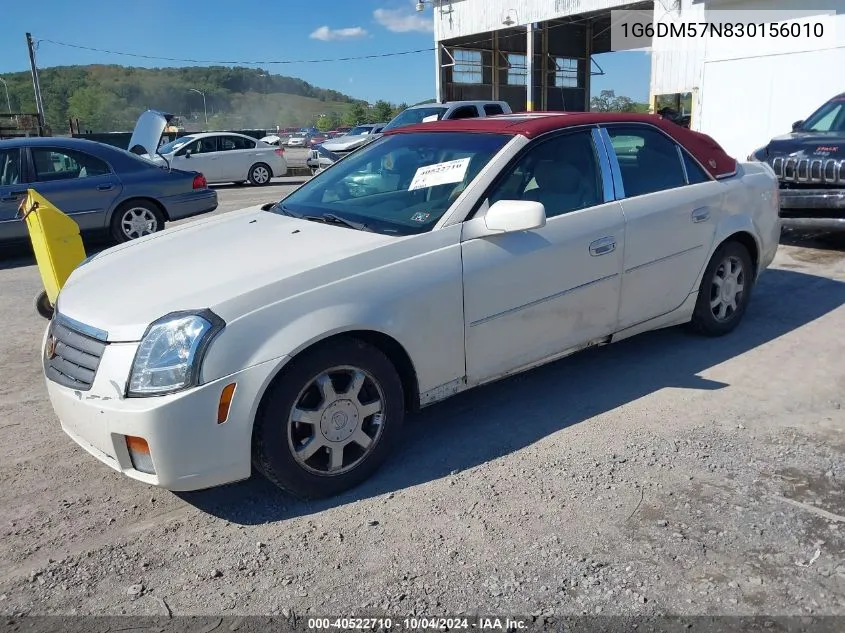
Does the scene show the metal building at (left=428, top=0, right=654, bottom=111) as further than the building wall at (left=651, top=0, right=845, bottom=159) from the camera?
Yes

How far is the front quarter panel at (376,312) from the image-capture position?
287 cm

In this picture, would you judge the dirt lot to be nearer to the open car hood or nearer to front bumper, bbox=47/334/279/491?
front bumper, bbox=47/334/279/491

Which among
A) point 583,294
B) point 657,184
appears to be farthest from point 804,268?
point 583,294

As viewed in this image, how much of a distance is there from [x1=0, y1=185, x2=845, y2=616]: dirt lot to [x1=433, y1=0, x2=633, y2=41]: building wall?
21.8 meters

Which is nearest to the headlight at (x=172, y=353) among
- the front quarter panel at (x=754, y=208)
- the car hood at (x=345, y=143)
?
the front quarter panel at (x=754, y=208)

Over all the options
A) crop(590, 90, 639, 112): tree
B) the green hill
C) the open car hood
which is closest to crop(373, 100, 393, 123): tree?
the green hill

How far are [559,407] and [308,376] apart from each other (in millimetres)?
1689

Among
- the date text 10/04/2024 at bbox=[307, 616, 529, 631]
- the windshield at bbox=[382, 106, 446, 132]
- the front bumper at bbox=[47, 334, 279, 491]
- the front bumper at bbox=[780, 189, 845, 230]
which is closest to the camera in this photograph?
the date text 10/04/2024 at bbox=[307, 616, 529, 631]

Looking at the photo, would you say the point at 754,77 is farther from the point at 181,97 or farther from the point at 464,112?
the point at 181,97

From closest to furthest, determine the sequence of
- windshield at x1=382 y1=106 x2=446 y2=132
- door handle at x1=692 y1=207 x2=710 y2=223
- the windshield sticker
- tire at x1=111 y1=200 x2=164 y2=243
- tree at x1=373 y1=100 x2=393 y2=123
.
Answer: the windshield sticker, door handle at x1=692 y1=207 x2=710 y2=223, tire at x1=111 y1=200 x2=164 y2=243, windshield at x1=382 y1=106 x2=446 y2=132, tree at x1=373 y1=100 x2=393 y2=123

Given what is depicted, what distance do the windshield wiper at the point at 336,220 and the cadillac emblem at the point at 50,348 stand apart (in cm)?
141

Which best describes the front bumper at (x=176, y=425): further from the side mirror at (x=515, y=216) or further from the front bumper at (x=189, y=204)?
the front bumper at (x=189, y=204)

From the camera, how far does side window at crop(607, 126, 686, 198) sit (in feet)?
14.4

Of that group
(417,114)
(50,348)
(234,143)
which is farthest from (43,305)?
(234,143)
